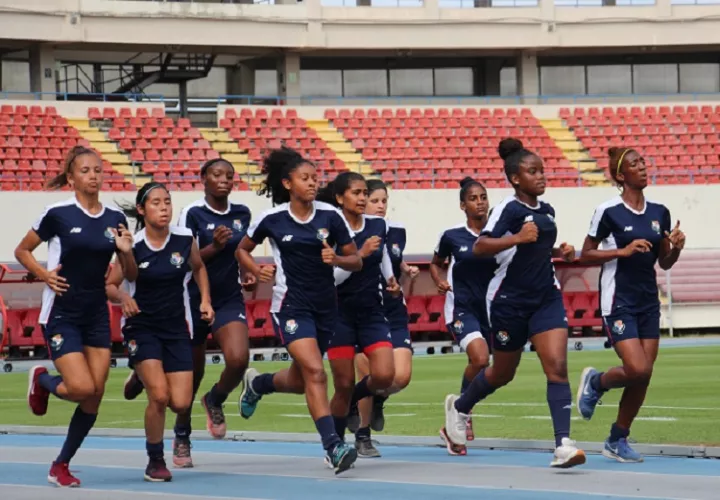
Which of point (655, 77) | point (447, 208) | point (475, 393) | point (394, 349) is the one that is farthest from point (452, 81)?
point (475, 393)

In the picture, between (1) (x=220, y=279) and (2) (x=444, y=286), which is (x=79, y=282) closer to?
(1) (x=220, y=279)

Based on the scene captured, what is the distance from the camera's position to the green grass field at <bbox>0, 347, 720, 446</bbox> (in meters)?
13.2

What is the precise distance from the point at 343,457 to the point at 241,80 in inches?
1591

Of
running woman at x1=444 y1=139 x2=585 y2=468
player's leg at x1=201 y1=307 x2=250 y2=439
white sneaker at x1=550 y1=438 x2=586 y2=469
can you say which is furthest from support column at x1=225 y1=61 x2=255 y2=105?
white sneaker at x1=550 y1=438 x2=586 y2=469

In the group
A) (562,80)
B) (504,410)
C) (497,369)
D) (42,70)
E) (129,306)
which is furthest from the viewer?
(562,80)

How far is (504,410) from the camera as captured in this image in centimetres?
1579

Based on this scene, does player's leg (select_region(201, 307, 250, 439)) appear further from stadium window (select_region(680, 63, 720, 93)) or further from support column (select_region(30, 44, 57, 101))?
stadium window (select_region(680, 63, 720, 93))

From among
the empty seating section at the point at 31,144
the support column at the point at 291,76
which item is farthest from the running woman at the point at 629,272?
the support column at the point at 291,76

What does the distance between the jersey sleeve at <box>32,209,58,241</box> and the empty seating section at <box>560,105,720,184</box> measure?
3215 cm

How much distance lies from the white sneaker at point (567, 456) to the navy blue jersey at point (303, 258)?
1886 mm

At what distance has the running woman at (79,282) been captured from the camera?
991 centimetres

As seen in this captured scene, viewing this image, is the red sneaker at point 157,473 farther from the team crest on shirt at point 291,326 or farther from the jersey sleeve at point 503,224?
the jersey sleeve at point 503,224

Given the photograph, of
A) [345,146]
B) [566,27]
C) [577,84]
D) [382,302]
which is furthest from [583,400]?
[577,84]

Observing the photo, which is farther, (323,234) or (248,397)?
(248,397)
